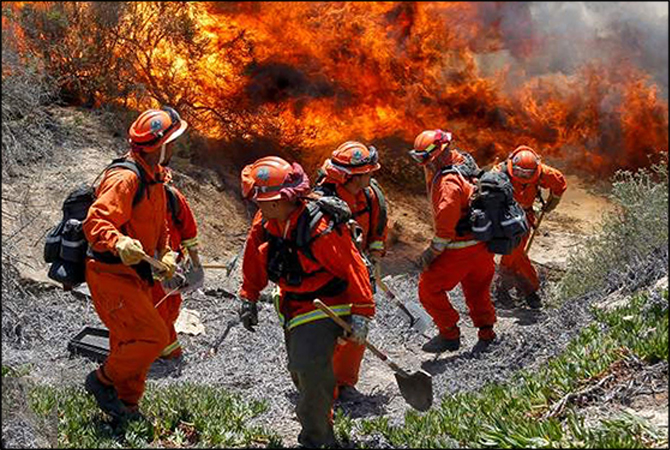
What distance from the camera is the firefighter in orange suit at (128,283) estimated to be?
5.61 meters

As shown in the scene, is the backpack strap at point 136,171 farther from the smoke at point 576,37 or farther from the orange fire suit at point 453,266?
the smoke at point 576,37

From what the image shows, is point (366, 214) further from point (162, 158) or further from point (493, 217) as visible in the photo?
point (162, 158)

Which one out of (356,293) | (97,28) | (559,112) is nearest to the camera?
(356,293)

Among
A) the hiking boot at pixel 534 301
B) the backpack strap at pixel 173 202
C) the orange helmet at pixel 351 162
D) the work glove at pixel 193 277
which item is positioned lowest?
the hiking boot at pixel 534 301

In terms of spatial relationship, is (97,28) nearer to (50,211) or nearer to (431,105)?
(50,211)

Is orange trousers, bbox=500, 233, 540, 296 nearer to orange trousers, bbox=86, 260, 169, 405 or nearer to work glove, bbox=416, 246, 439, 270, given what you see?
work glove, bbox=416, 246, 439, 270

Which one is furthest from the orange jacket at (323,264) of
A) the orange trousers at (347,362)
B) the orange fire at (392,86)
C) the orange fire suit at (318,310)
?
the orange fire at (392,86)

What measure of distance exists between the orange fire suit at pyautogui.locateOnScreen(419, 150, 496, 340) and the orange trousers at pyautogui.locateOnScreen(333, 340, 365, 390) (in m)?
1.27

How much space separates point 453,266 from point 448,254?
0.12m

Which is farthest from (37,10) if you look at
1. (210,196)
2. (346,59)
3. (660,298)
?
(660,298)

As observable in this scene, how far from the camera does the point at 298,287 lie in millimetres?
5488

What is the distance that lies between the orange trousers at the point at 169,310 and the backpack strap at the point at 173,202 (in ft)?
1.88

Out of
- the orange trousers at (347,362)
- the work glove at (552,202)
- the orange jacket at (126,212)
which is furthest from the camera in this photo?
the work glove at (552,202)

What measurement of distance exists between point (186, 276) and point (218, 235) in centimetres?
449
